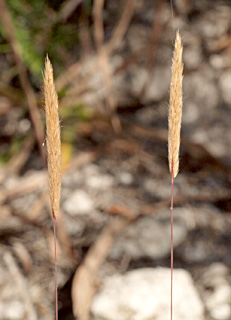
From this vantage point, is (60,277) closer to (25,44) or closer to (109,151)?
(109,151)

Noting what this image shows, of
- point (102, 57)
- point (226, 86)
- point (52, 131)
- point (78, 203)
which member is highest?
point (52, 131)

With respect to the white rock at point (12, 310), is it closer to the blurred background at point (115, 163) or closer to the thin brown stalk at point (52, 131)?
the blurred background at point (115, 163)

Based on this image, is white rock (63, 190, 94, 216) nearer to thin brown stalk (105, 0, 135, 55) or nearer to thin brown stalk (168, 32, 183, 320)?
thin brown stalk (105, 0, 135, 55)

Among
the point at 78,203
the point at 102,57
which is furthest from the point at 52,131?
the point at 102,57

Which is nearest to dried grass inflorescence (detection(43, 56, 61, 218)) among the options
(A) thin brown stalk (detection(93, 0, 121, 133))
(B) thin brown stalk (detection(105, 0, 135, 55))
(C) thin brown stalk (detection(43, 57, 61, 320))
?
(C) thin brown stalk (detection(43, 57, 61, 320))

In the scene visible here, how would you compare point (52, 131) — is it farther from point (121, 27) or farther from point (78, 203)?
point (121, 27)

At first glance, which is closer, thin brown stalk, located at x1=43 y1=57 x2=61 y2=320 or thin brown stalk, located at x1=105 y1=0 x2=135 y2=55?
thin brown stalk, located at x1=43 y1=57 x2=61 y2=320

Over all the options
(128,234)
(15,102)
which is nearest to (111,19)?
(15,102)

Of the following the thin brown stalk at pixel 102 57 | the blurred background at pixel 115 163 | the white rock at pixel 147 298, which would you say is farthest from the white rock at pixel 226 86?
the white rock at pixel 147 298
